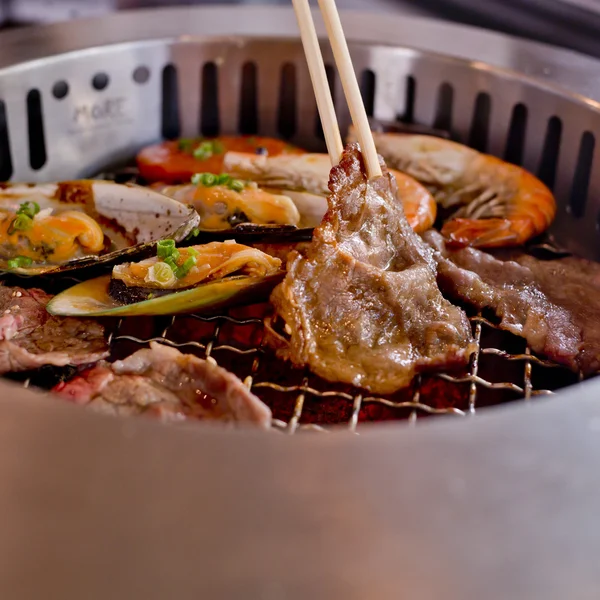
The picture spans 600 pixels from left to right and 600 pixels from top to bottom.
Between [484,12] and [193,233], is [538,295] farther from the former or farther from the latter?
[484,12]

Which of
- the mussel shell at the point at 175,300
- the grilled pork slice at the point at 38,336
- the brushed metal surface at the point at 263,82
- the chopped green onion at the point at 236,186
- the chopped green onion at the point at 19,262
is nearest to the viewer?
the grilled pork slice at the point at 38,336


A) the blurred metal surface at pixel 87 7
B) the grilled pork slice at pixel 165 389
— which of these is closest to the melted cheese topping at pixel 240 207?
the grilled pork slice at pixel 165 389

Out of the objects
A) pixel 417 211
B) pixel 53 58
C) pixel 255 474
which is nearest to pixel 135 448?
pixel 255 474

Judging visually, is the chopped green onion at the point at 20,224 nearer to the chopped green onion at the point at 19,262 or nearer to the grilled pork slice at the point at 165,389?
the chopped green onion at the point at 19,262

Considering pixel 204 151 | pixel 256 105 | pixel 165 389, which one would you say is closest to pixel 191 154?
pixel 204 151

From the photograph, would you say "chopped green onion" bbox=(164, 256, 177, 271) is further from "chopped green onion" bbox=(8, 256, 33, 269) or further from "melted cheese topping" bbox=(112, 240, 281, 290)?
"chopped green onion" bbox=(8, 256, 33, 269)

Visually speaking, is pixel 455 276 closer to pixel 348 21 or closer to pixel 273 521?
pixel 273 521

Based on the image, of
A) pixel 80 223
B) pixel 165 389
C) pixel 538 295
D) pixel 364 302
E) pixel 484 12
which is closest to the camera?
pixel 165 389
